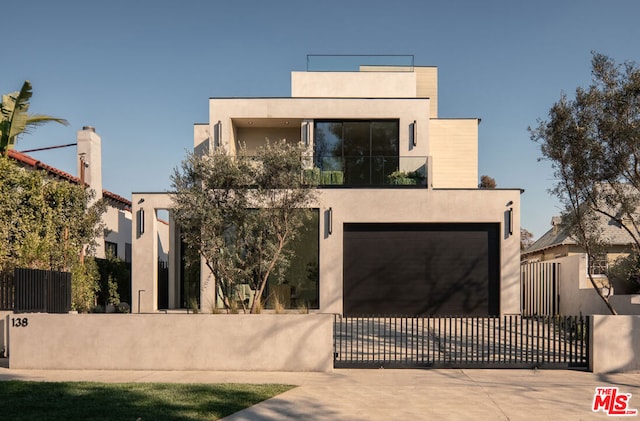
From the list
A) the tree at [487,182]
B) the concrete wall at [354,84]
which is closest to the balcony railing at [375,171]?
the concrete wall at [354,84]

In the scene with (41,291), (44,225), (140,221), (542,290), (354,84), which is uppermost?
(354,84)

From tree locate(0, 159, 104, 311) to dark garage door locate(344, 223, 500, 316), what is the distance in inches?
343

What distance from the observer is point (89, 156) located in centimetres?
2056

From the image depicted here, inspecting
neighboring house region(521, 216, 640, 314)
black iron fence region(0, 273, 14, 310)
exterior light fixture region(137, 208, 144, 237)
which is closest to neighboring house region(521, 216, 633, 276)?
neighboring house region(521, 216, 640, 314)

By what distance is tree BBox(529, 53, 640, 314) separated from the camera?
1212 centimetres

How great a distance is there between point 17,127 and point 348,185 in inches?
418

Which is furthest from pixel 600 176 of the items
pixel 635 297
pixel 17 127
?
pixel 17 127

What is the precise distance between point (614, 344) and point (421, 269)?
27.5ft

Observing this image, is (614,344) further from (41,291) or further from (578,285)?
(41,291)

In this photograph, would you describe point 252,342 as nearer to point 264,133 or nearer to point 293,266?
point 293,266

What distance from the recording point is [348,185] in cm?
1880

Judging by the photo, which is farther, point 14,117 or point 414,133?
point 414,133

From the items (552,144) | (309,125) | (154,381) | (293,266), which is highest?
(309,125)

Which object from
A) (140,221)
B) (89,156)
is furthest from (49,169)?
(140,221)
